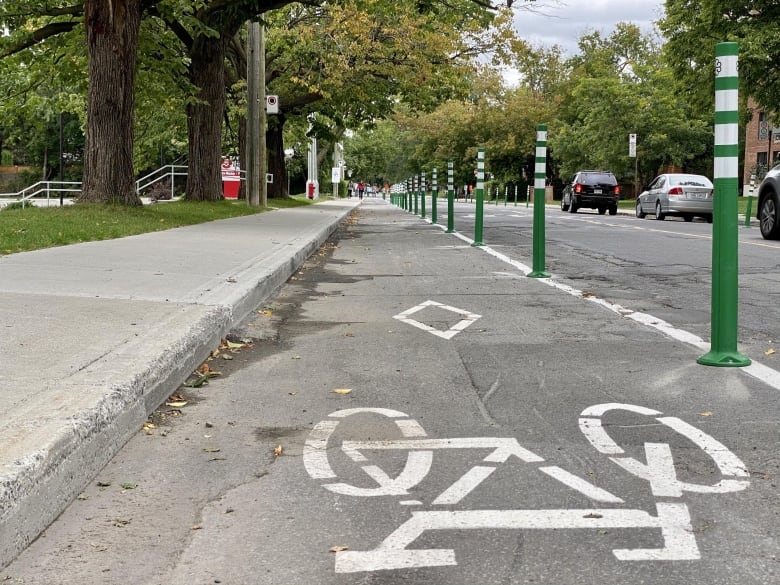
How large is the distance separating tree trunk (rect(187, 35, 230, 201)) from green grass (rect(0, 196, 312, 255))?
5.13m

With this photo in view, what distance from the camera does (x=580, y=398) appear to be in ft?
16.2

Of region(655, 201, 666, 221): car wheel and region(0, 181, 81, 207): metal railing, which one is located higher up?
region(0, 181, 81, 207): metal railing

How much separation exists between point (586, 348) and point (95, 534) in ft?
12.8

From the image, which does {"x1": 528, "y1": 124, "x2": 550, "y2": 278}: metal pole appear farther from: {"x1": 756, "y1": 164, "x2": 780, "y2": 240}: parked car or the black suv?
the black suv

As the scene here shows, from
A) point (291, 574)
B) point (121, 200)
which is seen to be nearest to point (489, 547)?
point (291, 574)

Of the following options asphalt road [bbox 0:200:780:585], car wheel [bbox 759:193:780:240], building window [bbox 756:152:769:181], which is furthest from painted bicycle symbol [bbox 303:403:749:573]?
building window [bbox 756:152:769:181]

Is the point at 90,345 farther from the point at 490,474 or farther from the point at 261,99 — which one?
the point at 261,99

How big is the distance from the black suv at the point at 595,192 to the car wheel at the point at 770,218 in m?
19.9

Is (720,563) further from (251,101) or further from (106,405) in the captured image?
(251,101)

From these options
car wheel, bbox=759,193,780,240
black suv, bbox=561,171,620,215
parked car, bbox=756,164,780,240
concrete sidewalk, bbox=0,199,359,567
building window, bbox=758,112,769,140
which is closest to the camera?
concrete sidewalk, bbox=0,199,359,567

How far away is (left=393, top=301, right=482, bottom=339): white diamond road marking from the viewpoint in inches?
276

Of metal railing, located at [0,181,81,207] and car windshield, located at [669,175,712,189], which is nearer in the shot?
car windshield, located at [669,175,712,189]

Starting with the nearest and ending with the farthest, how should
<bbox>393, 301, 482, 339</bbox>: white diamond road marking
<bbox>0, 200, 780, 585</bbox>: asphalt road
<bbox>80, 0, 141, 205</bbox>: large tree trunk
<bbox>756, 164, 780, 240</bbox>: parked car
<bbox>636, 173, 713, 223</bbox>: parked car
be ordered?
<bbox>0, 200, 780, 585</bbox>: asphalt road → <bbox>393, 301, 482, 339</bbox>: white diamond road marking → <bbox>756, 164, 780, 240</bbox>: parked car → <bbox>80, 0, 141, 205</bbox>: large tree trunk → <bbox>636, 173, 713, 223</bbox>: parked car

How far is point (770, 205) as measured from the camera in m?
17.0
